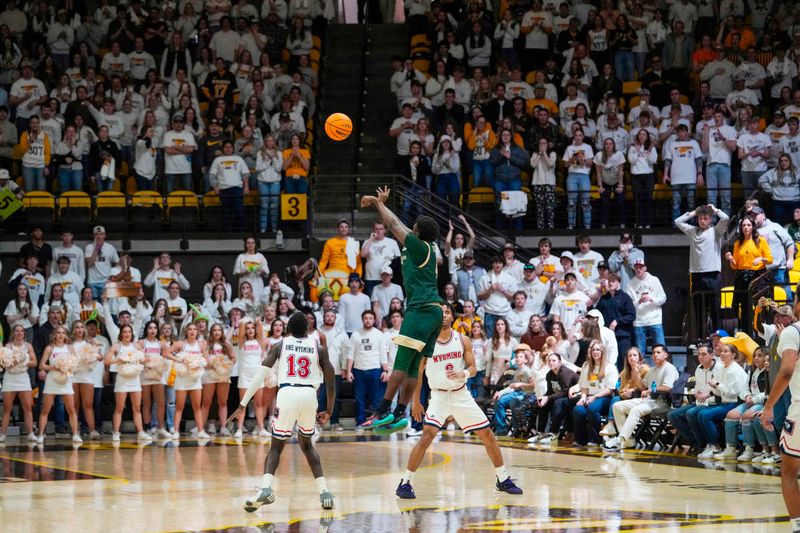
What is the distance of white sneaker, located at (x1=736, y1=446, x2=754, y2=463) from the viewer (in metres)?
15.1

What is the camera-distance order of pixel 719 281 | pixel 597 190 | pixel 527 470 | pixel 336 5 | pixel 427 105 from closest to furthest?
pixel 527 470, pixel 719 281, pixel 597 190, pixel 427 105, pixel 336 5

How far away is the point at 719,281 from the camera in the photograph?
19.5 meters

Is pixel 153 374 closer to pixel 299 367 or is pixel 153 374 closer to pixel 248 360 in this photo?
pixel 248 360

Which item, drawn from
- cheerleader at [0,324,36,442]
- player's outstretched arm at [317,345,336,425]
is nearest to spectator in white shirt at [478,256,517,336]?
cheerleader at [0,324,36,442]

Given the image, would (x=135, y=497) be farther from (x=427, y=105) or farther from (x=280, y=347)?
(x=427, y=105)

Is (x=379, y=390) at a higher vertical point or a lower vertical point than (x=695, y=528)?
higher

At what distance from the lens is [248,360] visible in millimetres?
20109

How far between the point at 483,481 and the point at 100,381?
352 inches

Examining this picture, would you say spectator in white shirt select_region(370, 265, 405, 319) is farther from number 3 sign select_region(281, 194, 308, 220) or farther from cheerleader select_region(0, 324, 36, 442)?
cheerleader select_region(0, 324, 36, 442)

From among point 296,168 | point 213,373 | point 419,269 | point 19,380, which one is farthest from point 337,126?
point 296,168

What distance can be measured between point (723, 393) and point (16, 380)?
11027 millimetres

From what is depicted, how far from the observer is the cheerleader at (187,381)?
1966cm

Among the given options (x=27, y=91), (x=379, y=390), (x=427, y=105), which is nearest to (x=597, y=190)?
(x=427, y=105)

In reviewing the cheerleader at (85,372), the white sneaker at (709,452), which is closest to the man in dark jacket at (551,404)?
the white sneaker at (709,452)
